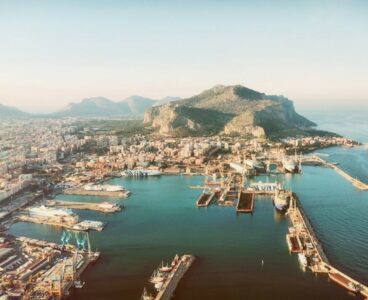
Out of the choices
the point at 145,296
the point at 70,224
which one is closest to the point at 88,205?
the point at 70,224

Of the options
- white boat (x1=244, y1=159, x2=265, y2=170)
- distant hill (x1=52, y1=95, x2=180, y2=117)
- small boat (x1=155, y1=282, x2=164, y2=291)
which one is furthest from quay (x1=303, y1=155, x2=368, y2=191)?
distant hill (x1=52, y1=95, x2=180, y2=117)

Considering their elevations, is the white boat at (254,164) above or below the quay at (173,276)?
above

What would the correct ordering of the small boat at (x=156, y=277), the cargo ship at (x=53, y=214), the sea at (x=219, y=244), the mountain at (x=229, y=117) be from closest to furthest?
the sea at (x=219, y=244)
the small boat at (x=156, y=277)
the cargo ship at (x=53, y=214)
the mountain at (x=229, y=117)

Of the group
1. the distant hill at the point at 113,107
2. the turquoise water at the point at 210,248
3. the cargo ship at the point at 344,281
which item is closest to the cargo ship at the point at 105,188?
the turquoise water at the point at 210,248

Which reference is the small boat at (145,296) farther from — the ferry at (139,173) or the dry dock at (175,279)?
the ferry at (139,173)

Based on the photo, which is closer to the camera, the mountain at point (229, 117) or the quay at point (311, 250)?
the quay at point (311, 250)

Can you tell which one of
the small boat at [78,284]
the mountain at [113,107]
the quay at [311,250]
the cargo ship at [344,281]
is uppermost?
the mountain at [113,107]
